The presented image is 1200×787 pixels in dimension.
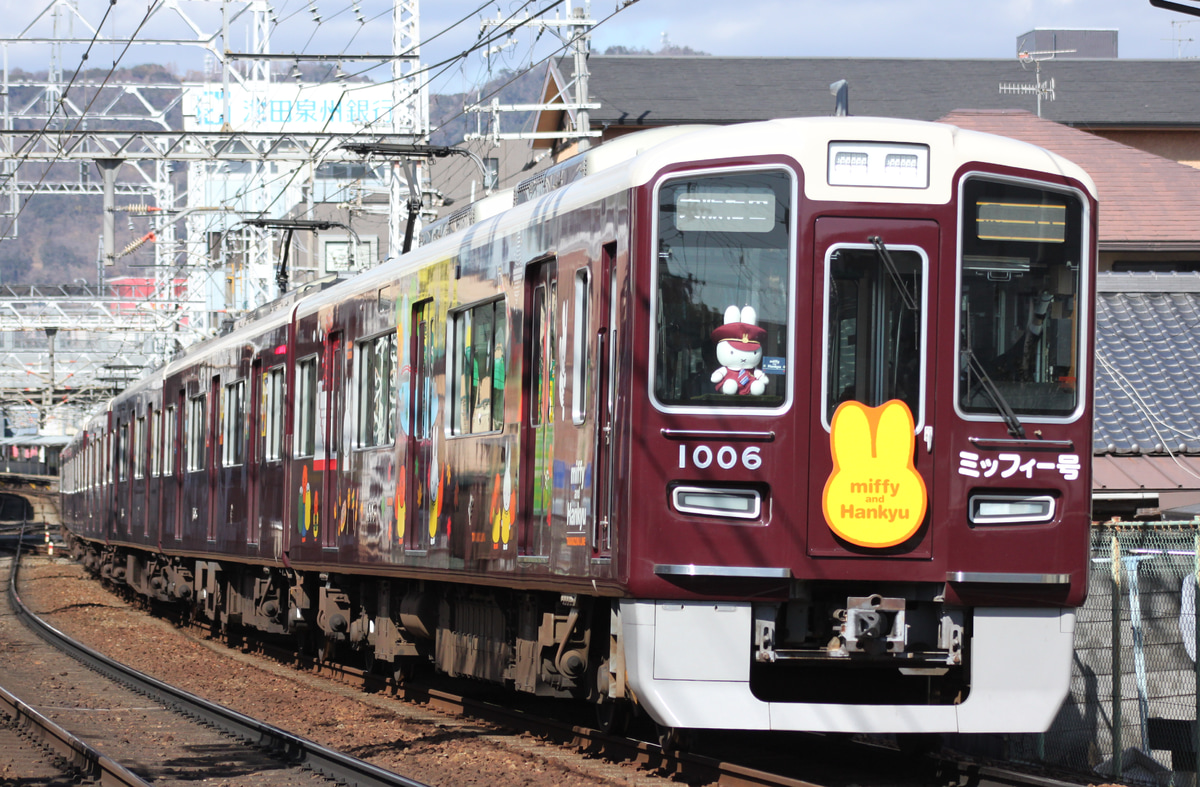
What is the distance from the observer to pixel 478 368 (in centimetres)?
973

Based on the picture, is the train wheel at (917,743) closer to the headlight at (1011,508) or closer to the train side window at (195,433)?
the headlight at (1011,508)

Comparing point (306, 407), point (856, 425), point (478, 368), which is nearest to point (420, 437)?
point (478, 368)

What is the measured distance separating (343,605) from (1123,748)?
267 inches

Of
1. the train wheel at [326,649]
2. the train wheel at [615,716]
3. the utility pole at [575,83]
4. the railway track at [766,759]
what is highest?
the utility pole at [575,83]

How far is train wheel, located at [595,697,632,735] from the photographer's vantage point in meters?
9.20

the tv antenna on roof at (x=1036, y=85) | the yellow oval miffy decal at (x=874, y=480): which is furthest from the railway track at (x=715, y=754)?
the tv antenna on roof at (x=1036, y=85)

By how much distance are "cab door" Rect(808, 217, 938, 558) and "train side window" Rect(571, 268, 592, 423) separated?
123 centimetres

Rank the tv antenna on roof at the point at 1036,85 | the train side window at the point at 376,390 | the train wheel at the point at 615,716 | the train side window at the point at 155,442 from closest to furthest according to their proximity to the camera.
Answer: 1. the train wheel at the point at 615,716
2. the train side window at the point at 376,390
3. the train side window at the point at 155,442
4. the tv antenna on roof at the point at 1036,85

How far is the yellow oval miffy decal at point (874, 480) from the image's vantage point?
739cm

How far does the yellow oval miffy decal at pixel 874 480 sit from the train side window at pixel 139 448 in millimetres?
18091

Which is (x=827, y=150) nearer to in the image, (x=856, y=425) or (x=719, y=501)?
(x=856, y=425)

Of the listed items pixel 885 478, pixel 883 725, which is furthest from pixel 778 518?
pixel 883 725

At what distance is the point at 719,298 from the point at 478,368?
2.64 m

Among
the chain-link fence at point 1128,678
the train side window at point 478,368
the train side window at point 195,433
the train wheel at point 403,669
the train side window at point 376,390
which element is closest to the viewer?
the chain-link fence at point 1128,678
